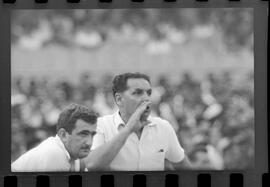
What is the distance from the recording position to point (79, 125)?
12.6 feet

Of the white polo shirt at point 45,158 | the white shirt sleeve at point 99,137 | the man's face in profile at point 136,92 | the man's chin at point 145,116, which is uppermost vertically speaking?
the man's face in profile at point 136,92

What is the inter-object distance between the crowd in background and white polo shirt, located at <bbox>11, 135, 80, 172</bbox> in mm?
29

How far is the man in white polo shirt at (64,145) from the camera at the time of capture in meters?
3.84

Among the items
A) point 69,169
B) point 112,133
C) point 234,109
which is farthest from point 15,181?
point 234,109

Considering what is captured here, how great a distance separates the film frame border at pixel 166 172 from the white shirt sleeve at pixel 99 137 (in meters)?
0.13

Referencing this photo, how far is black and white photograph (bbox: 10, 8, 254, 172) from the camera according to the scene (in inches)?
151

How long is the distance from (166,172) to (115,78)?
18.9 inches

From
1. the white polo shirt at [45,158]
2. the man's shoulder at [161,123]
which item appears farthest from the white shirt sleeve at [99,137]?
the man's shoulder at [161,123]

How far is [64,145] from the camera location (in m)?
3.85

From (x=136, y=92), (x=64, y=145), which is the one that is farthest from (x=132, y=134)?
(x=64, y=145)

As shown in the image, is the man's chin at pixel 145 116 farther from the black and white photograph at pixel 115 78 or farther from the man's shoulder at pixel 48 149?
the man's shoulder at pixel 48 149

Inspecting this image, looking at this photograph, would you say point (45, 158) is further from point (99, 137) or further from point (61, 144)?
point (99, 137)

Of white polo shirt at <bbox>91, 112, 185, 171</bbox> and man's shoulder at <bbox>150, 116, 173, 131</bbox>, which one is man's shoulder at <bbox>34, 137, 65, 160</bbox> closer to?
white polo shirt at <bbox>91, 112, 185, 171</bbox>

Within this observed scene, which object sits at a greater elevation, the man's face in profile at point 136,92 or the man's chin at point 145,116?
the man's face in profile at point 136,92
